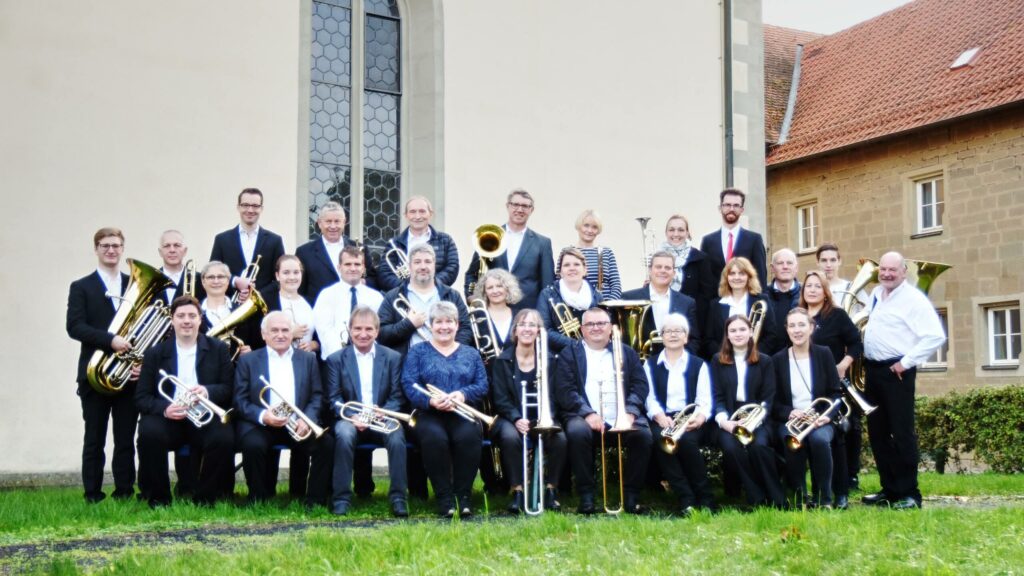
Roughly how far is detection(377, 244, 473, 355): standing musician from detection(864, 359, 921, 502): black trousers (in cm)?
274

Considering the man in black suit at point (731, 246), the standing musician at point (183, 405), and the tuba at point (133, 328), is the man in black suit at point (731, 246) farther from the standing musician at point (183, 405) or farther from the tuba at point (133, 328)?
the tuba at point (133, 328)

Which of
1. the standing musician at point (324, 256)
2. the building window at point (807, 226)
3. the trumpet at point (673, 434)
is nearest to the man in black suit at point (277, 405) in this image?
the standing musician at point (324, 256)

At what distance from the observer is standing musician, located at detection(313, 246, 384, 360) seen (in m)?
8.47

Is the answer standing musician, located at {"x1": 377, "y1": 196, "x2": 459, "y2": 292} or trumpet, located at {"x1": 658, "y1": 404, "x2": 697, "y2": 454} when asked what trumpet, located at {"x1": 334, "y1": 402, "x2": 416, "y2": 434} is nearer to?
standing musician, located at {"x1": 377, "y1": 196, "x2": 459, "y2": 292}

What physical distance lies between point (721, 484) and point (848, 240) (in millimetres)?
14892

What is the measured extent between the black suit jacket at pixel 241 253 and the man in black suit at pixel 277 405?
92 cm

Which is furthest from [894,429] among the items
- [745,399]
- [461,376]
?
[461,376]

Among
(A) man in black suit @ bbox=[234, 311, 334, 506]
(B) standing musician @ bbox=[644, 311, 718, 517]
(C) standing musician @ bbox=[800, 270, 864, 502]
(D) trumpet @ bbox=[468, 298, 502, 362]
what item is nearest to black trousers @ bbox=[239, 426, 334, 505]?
(A) man in black suit @ bbox=[234, 311, 334, 506]

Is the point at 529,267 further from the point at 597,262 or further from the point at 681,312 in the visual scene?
the point at 681,312

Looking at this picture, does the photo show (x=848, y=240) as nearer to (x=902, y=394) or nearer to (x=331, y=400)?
(x=902, y=394)

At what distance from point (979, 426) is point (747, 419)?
6.51m

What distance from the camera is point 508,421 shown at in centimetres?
803

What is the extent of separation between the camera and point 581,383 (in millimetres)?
8180

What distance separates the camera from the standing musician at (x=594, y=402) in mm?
7914
